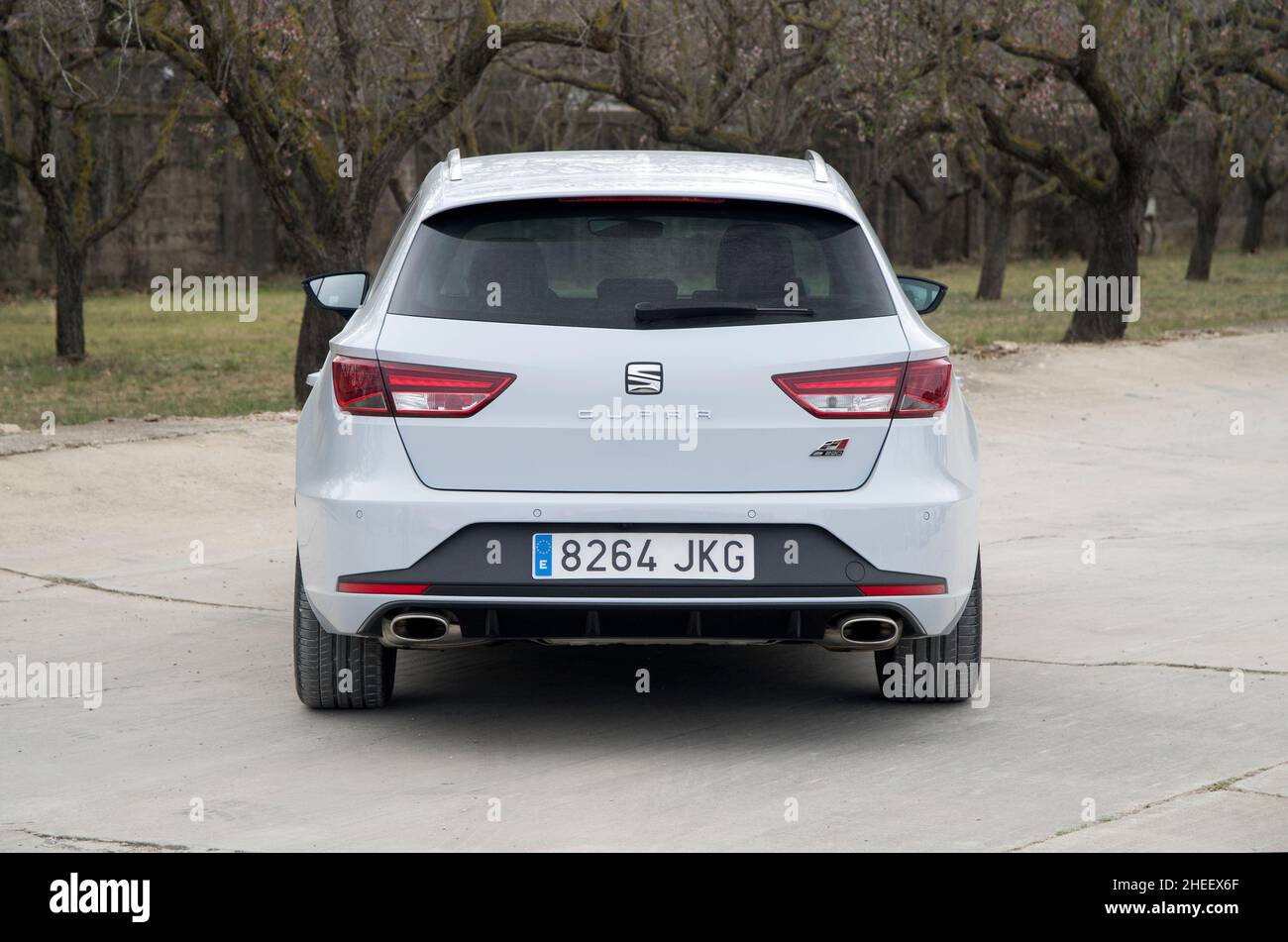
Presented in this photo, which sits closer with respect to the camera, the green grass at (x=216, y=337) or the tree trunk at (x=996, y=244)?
the green grass at (x=216, y=337)

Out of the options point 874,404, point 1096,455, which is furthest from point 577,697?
point 1096,455

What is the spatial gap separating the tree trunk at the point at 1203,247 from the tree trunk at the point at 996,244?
6.02 meters

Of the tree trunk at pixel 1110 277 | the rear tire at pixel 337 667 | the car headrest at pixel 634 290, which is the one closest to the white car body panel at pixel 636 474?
the car headrest at pixel 634 290

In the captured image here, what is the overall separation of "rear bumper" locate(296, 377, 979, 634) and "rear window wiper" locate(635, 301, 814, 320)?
0.48m

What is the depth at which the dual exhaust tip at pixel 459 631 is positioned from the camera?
5137 mm

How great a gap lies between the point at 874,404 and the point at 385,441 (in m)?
1.38

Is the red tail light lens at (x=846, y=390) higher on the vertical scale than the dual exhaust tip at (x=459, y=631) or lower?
higher

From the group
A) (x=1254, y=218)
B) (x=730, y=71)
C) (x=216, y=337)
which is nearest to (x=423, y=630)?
(x=730, y=71)

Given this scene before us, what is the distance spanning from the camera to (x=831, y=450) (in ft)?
16.6

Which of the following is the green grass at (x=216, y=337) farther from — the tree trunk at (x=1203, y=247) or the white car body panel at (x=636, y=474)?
the white car body panel at (x=636, y=474)

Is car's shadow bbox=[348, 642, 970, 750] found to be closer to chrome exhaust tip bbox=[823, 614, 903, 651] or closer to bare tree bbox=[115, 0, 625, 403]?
chrome exhaust tip bbox=[823, 614, 903, 651]

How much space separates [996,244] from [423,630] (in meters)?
26.2

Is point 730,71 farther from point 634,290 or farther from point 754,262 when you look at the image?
point 634,290

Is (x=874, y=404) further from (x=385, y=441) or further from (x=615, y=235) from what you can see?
(x=385, y=441)
